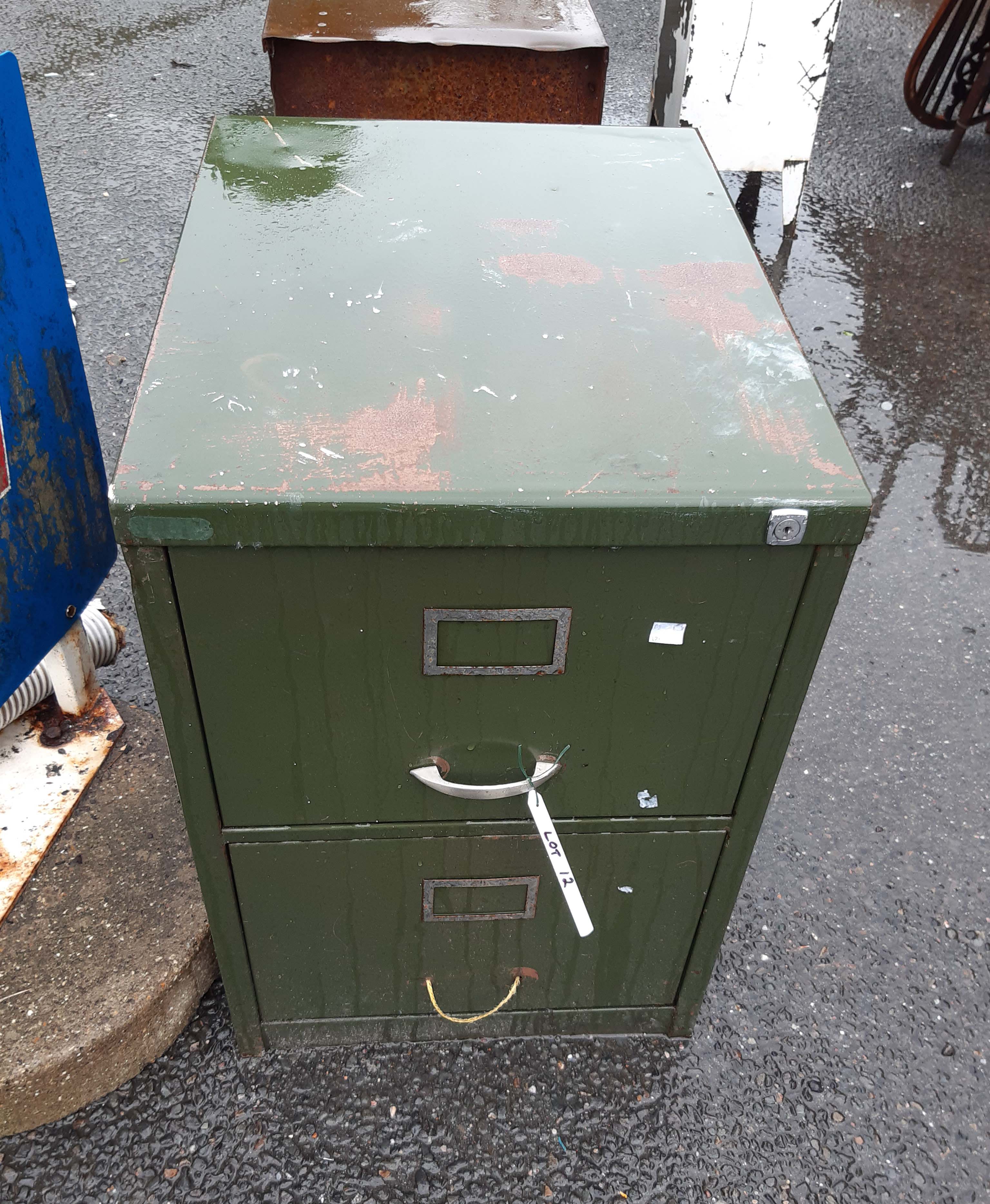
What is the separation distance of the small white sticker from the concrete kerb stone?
97cm

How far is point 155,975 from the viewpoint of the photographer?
147 centimetres

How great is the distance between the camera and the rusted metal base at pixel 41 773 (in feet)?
5.19

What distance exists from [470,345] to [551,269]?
8.6 inches

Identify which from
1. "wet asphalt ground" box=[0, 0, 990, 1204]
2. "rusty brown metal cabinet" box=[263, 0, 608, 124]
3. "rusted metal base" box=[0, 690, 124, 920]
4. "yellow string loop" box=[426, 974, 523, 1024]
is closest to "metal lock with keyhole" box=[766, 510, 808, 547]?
"yellow string loop" box=[426, 974, 523, 1024]

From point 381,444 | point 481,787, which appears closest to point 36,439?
point 381,444

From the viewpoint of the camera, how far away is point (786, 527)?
0.91 metres

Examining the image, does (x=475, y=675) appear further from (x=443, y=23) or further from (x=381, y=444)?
(x=443, y=23)

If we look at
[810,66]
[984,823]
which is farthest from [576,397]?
[810,66]

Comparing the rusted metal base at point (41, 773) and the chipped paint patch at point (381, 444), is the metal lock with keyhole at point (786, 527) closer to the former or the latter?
the chipped paint patch at point (381, 444)

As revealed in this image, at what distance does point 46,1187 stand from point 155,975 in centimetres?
32

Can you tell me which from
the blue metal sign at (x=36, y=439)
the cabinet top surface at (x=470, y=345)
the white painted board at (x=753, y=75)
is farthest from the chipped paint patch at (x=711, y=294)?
the white painted board at (x=753, y=75)

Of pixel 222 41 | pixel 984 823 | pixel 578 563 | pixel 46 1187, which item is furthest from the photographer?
pixel 222 41

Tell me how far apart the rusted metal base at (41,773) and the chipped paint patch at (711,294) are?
1.28 meters

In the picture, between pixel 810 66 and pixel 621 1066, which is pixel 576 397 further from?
pixel 810 66
